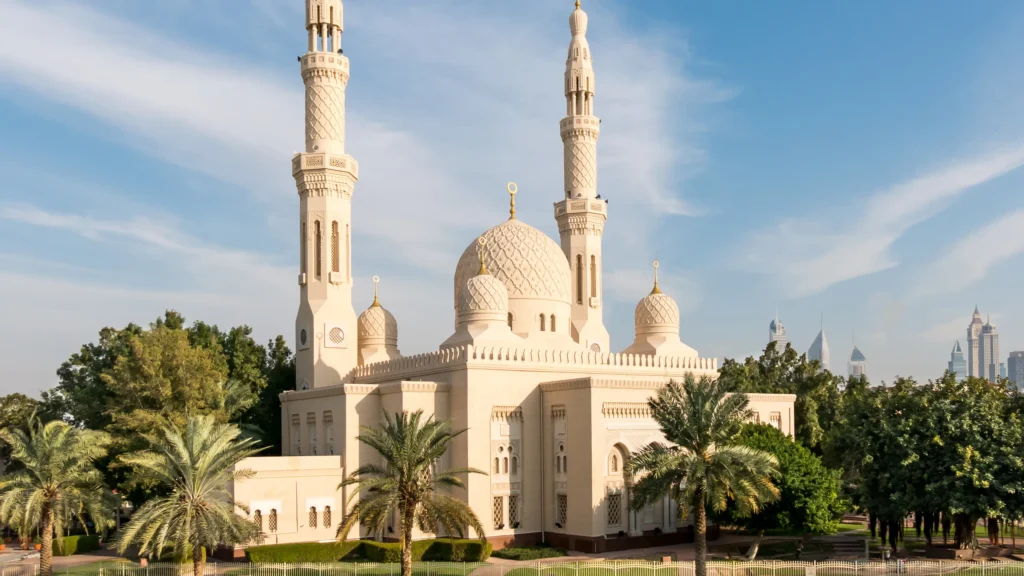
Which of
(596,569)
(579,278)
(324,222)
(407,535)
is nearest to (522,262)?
(579,278)

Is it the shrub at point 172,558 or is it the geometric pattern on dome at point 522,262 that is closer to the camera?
the shrub at point 172,558

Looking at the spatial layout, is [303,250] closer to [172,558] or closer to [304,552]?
[304,552]

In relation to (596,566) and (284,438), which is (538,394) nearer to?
(596,566)

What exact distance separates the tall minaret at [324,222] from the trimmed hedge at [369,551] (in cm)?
872

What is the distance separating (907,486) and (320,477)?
18.6 m

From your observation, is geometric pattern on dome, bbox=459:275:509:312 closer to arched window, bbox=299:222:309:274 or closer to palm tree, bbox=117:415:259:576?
arched window, bbox=299:222:309:274

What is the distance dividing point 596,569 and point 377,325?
1802cm

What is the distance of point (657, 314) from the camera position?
41.2 m

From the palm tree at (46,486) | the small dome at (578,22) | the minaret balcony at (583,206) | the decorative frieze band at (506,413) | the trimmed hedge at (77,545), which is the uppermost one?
the small dome at (578,22)

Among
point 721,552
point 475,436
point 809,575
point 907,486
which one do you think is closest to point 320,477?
point 475,436

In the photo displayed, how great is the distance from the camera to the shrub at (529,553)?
1244 inches

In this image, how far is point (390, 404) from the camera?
34594 mm

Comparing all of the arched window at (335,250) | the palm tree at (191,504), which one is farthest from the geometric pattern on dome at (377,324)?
the palm tree at (191,504)

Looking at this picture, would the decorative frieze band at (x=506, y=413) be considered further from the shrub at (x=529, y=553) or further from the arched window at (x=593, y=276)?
the arched window at (x=593, y=276)
